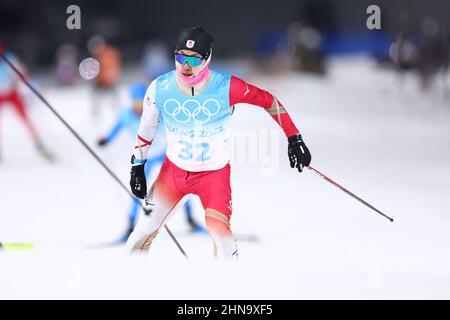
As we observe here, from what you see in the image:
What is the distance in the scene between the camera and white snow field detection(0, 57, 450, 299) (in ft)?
14.5

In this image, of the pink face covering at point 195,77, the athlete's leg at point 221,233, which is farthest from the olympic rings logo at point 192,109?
the athlete's leg at point 221,233

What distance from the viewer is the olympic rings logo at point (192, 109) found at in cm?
391

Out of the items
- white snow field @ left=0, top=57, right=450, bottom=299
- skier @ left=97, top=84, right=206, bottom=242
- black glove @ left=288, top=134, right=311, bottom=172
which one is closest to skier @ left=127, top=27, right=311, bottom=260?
black glove @ left=288, top=134, right=311, bottom=172

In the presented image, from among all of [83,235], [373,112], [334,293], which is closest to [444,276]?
[334,293]

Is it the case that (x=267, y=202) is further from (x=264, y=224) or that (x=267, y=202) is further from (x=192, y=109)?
(x=192, y=109)

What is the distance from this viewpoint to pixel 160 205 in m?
4.18

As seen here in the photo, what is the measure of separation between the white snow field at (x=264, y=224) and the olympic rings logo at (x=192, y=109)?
13.2 inches

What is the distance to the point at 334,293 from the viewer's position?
434 centimetres

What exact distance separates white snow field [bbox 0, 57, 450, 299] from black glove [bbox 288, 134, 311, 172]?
11.6 inches

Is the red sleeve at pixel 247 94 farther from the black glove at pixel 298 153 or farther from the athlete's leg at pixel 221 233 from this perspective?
the athlete's leg at pixel 221 233

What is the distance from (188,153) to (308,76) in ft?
56.5

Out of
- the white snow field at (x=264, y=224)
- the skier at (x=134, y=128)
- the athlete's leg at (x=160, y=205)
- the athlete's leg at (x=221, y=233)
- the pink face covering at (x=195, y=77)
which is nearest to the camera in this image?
the pink face covering at (x=195, y=77)

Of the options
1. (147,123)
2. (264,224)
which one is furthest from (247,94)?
(264,224)

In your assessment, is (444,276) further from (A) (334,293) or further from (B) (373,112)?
(B) (373,112)
